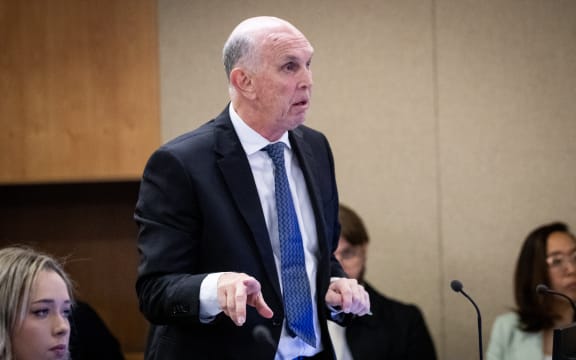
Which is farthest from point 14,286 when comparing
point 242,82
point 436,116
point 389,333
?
point 436,116

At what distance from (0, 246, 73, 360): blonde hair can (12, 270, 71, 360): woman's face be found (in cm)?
1

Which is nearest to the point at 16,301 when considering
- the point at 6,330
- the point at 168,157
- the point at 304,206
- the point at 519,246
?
the point at 6,330

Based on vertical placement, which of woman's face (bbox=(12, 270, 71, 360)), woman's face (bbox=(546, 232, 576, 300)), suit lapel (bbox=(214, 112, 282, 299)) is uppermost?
suit lapel (bbox=(214, 112, 282, 299))

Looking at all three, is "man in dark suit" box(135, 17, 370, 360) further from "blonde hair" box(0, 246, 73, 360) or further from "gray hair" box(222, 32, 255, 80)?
"blonde hair" box(0, 246, 73, 360)

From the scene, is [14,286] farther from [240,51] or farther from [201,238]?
[240,51]

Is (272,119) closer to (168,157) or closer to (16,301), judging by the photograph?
(168,157)

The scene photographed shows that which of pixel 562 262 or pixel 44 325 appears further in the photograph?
pixel 562 262

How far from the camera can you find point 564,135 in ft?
12.3

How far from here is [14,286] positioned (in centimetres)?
197

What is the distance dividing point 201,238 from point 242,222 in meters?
0.09

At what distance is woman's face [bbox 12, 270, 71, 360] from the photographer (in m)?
1.96

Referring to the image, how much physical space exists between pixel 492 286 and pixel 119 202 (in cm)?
184

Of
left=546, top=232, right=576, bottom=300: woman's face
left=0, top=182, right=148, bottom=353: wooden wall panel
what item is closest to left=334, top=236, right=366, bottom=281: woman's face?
left=546, top=232, right=576, bottom=300: woman's face

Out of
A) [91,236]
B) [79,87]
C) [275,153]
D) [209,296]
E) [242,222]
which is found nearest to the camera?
[209,296]
